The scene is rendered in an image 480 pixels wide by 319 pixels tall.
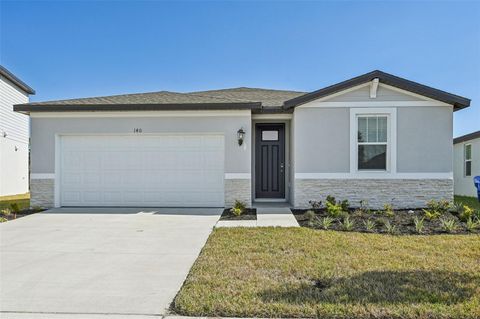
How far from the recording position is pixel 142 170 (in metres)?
10.1

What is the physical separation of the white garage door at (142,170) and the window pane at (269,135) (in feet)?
6.17

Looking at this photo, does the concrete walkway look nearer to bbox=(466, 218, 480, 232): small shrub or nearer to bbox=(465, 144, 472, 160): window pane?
bbox=(466, 218, 480, 232): small shrub

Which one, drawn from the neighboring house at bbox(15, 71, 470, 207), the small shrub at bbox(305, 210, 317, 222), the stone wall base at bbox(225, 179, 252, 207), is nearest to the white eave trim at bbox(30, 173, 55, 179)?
the neighboring house at bbox(15, 71, 470, 207)

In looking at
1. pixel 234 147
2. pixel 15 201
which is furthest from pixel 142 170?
pixel 15 201

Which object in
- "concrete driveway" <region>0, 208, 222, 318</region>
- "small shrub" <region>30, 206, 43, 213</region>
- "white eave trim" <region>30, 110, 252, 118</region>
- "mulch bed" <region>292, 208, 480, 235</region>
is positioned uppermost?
"white eave trim" <region>30, 110, 252, 118</region>

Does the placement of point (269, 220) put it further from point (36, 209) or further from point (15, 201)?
point (15, 201)

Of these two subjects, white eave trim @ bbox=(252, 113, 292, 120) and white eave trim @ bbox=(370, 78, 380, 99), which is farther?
white eave trim @ bbox=(252, 113, 292, 120)

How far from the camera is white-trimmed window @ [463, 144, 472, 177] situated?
15.1 m

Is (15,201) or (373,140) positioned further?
(15,201)

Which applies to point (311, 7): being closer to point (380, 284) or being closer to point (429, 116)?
point (429, 116)

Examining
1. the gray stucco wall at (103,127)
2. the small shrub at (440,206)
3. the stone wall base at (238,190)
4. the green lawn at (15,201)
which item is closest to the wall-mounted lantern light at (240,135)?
the gray stucco wall at (103,127)

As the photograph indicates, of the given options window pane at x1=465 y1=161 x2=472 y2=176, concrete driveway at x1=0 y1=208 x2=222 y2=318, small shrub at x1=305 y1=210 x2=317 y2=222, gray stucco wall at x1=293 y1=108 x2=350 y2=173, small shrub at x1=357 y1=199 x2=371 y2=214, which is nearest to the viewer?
concrete driveway at x1=0 y1=208 x2=222 y2=318

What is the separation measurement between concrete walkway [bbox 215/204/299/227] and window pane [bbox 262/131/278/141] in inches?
108

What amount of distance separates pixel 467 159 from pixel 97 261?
17265mm
